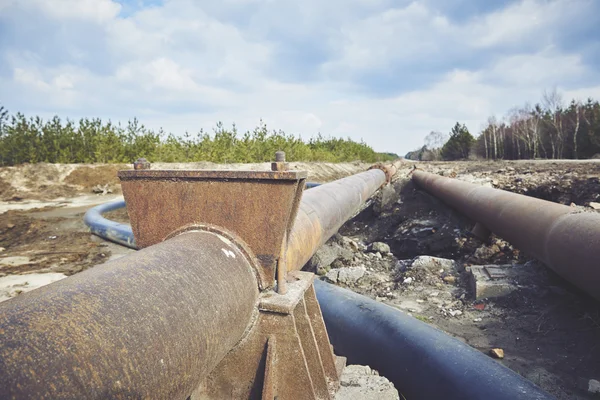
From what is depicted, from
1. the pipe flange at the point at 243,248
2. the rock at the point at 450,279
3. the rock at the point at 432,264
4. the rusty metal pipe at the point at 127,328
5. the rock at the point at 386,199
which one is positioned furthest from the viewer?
the rock at the point at 386,199

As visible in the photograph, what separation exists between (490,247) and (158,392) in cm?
461

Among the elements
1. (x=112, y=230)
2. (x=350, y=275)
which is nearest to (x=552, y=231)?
(x=350, y=275)

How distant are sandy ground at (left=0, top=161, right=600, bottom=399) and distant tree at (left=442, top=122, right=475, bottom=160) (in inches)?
1892

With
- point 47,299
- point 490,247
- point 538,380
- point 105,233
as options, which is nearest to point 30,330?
point 47,299

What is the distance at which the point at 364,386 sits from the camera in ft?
5.27

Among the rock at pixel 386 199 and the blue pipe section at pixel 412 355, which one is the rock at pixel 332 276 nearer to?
the blue pipe section at pixel 412 355

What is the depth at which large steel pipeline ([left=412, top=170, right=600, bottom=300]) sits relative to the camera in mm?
2166

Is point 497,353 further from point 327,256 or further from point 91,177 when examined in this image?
point 91,177

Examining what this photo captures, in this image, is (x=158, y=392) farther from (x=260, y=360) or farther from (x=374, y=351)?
(x=374, y=351)

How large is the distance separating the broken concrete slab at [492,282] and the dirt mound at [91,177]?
12.9 meters

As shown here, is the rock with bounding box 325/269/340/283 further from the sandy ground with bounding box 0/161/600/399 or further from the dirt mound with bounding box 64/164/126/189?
the dirt mound with bounding box 64/164/126/189

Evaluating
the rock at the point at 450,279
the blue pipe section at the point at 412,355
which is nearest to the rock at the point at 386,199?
the rock at the point at 450,279

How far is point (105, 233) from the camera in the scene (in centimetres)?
550

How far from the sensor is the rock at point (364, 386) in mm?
1539
